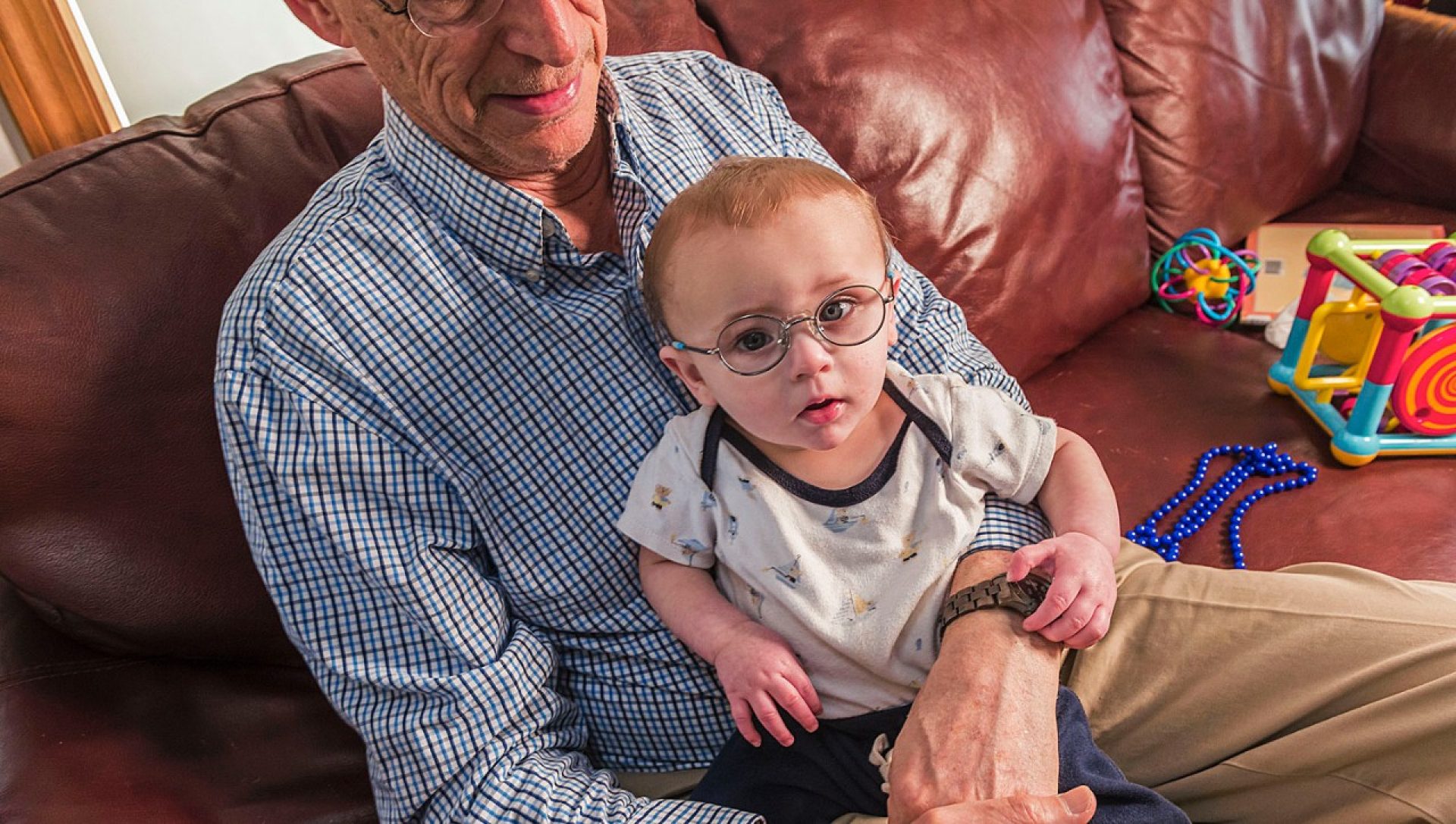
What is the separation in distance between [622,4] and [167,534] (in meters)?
0.99

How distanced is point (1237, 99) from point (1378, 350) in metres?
0.75

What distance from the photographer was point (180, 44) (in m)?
1.73

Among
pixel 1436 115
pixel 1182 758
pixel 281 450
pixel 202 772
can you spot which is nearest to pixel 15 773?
pixel 202 772

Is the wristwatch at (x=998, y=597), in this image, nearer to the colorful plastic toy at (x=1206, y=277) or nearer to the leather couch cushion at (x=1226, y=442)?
the leather couch cushion at (x=1226, y=442)

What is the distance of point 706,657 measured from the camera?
3.42 feet

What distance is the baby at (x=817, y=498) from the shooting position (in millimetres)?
962

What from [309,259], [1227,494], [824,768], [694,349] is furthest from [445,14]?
[1227,494]

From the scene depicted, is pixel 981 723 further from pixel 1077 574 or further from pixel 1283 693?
pixel 1283 693

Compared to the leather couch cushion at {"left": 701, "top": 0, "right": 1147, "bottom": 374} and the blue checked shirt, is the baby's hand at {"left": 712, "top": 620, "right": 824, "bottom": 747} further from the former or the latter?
the leather couch cushion at {"left": 701, "top": 0, "right": 1147, "bottom": 374}

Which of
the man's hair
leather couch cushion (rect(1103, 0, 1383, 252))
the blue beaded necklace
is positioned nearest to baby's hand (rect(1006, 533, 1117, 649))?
the man's hair

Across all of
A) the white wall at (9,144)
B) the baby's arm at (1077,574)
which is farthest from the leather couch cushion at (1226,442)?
the white wall at (9,144)

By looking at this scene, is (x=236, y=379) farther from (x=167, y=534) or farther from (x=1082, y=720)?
(x=1082, y=720)

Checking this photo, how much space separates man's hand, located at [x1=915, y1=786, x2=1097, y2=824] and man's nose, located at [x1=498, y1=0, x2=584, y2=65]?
2.68 ft

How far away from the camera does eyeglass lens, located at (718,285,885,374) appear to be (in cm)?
96
